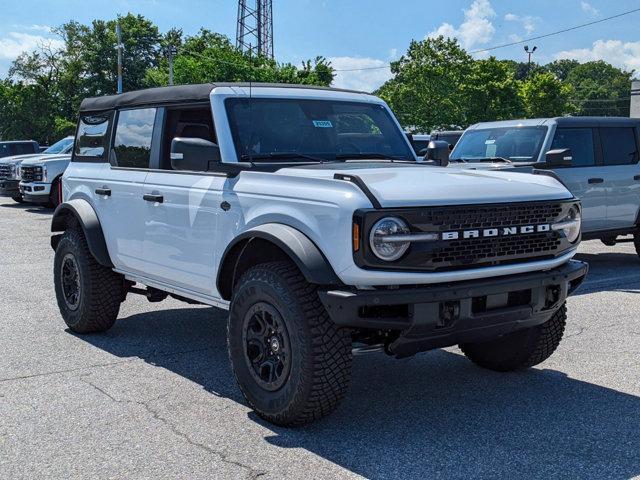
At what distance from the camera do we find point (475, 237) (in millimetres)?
4246

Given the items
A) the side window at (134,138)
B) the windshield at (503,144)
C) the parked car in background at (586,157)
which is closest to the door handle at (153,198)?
the side window at (134,138)

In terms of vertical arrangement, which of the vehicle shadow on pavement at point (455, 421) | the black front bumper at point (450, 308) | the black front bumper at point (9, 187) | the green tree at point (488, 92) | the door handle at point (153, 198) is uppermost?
the green tree at point (488, 92)

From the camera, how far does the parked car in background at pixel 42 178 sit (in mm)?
19219

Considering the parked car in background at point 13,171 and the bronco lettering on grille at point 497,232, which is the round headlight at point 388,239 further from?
the parked car in background at point 13,171

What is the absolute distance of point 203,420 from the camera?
15.0 ft

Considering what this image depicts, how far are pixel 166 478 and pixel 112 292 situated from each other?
298 cm

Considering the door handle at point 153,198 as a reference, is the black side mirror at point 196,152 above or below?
above

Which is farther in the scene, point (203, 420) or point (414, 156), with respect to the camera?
point (414, 156)

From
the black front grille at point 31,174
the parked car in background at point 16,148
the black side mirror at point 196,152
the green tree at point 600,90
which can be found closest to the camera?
the black side mirror at point 196,152

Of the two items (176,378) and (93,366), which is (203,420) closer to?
(176,378)

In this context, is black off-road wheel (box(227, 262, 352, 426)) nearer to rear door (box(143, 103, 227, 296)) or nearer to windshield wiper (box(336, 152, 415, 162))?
rear door (box(143, 103, 227, 296))

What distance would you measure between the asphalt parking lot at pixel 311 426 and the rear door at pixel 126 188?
0.81m

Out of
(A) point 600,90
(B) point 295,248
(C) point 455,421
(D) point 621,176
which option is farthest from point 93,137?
(A) point 600,90

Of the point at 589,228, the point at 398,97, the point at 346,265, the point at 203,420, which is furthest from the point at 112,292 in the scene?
the point at 398,97
